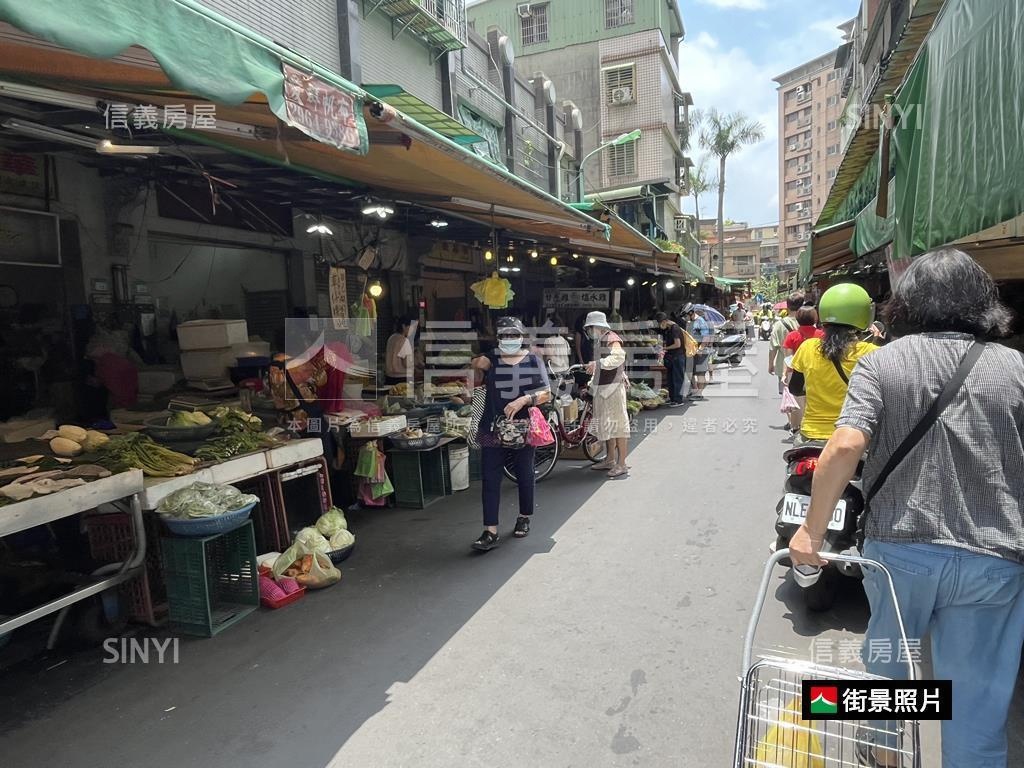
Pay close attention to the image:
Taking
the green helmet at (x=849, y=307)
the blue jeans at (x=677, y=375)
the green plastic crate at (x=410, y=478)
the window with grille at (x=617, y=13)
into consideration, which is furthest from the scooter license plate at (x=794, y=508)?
the window with grille at (x=617, y=13)

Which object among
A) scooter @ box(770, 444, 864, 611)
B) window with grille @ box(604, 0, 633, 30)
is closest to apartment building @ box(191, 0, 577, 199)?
scooter @ box(770, 444, 864, 611)

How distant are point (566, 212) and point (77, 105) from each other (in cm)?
435

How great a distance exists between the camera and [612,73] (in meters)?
25.6

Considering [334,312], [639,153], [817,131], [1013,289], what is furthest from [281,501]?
[817,131]

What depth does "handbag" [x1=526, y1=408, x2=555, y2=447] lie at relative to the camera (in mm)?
5164

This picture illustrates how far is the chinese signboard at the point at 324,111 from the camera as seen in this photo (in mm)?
2893

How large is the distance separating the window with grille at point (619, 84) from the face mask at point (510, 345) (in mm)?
23706

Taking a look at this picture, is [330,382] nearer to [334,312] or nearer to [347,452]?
[347,452]

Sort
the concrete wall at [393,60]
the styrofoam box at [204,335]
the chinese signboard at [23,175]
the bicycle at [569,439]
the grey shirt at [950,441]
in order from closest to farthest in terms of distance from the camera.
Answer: the grey shirt at [950,441], the chinese signboard at [23,175], the styrofoam box at [204,335], the bicycle at [569,439], the concrete wall at [393,60]

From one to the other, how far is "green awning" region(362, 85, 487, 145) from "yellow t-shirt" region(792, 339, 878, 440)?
4.17m

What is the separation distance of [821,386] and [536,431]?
7.24 feet

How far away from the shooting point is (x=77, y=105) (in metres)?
3.40

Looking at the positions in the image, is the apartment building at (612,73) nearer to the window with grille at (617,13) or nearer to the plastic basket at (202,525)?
the window with grille at (617,13)

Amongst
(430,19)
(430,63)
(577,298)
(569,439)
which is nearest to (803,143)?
(577,298)
